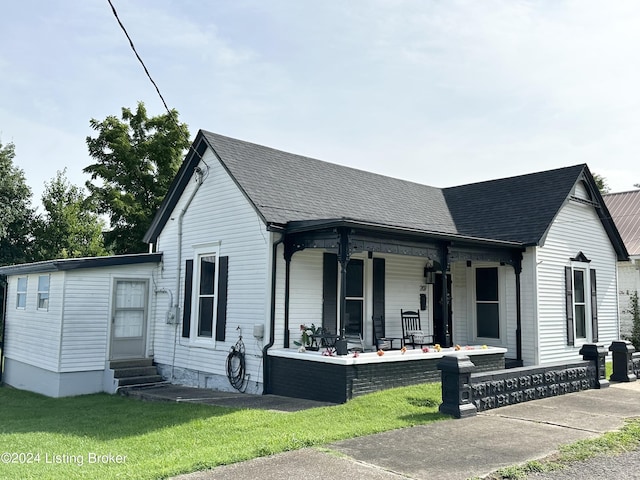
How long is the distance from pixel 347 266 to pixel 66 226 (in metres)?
18.2

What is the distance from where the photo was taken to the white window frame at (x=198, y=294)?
1162 cm

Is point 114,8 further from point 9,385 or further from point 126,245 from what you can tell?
point 126,245

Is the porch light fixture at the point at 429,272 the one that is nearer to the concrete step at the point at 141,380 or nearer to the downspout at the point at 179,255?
the downspout at the point at 179,255

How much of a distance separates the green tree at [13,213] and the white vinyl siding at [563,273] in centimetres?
2425

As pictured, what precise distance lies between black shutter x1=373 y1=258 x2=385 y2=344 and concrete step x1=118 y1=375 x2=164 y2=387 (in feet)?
17.2

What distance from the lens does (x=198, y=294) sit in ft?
40.0

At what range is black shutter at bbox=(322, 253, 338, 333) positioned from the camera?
10891mm

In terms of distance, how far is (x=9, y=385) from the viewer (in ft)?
47.8

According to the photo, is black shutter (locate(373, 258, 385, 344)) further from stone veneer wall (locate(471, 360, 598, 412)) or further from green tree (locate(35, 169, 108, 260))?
green tree (locate(35, 169, 108, 260))

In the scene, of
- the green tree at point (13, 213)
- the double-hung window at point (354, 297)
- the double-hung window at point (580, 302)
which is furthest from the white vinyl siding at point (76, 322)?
the green tree at point (13, 213)

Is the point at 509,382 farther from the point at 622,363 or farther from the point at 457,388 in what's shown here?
the point at 622,363

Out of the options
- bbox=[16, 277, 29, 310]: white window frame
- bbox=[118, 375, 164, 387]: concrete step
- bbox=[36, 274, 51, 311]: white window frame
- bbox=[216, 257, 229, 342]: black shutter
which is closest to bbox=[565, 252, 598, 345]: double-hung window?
bbox=[216, 257, 229, 342]: black shutter

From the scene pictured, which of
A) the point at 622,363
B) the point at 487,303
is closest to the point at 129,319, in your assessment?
the point at 487,303

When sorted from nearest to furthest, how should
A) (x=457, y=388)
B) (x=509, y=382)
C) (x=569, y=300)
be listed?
(x=457, y=388)
(x=509, y=382)
(x=569, y=300)
